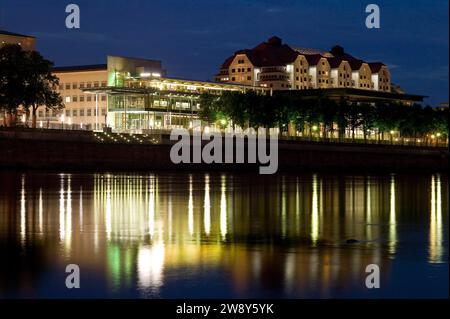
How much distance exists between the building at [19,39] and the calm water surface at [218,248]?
9658 cm

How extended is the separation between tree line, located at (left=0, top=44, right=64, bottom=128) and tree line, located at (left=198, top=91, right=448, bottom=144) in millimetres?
35874

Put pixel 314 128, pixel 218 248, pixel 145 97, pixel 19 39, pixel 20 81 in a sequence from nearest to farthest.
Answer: pixel 218 248, pixel 20 81, pixel 19 39, pixel 145 97, pixel 314 128

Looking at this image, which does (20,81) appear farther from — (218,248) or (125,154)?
(218,248)

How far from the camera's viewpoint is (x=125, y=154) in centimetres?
9500

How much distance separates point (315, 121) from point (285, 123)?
7.89 m

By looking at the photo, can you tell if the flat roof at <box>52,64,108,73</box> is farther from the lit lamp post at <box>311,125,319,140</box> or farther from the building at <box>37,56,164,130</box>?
the lit lamp post at <box>311,125,319,140</box>

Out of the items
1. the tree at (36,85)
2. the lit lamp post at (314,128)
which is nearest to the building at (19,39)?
the tree at (36,85)

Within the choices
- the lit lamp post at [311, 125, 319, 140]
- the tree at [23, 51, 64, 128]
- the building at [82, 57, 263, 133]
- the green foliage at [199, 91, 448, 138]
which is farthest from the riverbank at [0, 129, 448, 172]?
the building at [82, 57, 263, 133]

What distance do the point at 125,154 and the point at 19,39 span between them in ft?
163

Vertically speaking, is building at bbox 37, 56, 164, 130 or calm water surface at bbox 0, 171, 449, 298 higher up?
building at bbox 37, 56, 164, 130

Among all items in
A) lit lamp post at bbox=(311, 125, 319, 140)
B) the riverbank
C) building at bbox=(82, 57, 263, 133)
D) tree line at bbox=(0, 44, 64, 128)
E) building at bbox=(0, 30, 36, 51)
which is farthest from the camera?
lit lamp post at bbox=(311, 125, 319, 140)

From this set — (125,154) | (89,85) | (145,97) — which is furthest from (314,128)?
(125,154)

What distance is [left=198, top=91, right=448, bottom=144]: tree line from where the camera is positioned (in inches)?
5408

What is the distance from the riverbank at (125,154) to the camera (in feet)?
277
